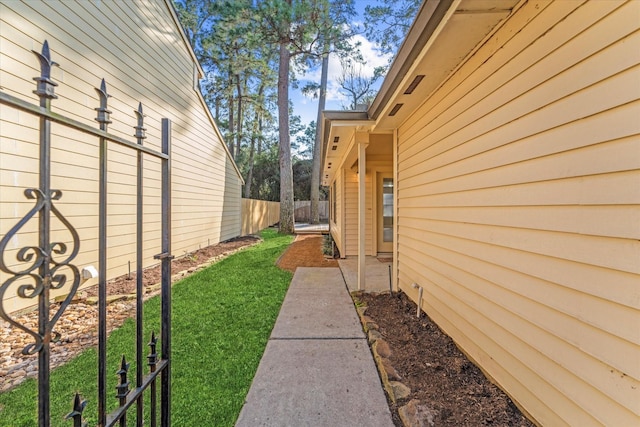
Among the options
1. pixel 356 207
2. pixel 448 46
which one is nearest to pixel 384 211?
pixel 356 207

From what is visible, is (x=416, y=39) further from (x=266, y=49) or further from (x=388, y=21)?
(x=266, y=49)

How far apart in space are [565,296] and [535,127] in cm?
95

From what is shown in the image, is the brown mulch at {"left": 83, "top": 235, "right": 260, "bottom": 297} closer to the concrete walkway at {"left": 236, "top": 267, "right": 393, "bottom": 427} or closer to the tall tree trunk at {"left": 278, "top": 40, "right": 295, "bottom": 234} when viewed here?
the concrete walkway at {"left": 236, "top": 267, "right": 393, "bottom": 427}

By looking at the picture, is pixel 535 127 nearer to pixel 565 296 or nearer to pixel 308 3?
pixel 565 296

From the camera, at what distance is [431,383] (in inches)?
89.6

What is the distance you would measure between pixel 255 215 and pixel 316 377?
13.7 meters

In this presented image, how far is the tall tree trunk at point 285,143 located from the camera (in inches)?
515

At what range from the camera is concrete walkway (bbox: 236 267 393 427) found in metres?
1.99

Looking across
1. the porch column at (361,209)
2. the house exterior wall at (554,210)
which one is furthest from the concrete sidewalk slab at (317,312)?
the house exterior wall at (554,210)

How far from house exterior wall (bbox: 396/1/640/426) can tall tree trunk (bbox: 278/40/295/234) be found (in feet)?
36.4

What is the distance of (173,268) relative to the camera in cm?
648

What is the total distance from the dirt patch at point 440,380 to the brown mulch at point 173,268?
3.19 m

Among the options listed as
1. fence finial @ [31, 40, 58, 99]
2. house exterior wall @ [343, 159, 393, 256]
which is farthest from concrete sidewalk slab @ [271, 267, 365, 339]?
fence finial @ [31, 40, 58, 99]

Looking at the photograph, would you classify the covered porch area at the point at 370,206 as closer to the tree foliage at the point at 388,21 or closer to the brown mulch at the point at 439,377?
the brown mulch at the point at 439,377
